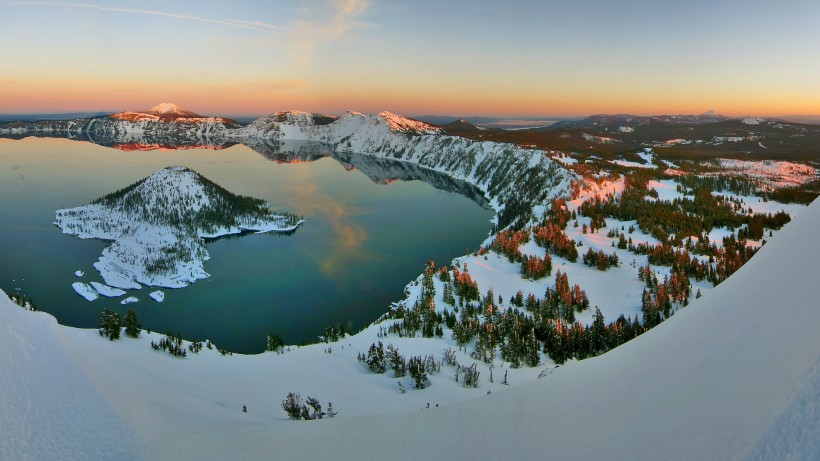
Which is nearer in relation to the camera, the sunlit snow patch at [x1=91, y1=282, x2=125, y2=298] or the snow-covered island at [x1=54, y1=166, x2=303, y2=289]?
the sunlit snow patch at [x1=91, y1=282, x2=125, y2=298]

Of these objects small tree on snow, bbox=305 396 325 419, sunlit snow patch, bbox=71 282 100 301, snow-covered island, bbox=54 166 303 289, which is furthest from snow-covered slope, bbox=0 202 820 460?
snow-covered island, bbox=54 166 303 289

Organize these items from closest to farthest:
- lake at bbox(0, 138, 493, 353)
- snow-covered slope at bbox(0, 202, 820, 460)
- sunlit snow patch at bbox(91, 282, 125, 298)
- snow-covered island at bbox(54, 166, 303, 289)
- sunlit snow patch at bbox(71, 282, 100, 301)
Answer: snow-covered slope at bbox(0, 202, 820, 460)
lake at bbox(0, 138, 493, 353)
sunlit snow patch at bbox(71, 282, 100, 301)
sunlit snow patch at bbox(91, 282, 125, 298)
snow-covered island at bbox(54, 166, 303, 289)

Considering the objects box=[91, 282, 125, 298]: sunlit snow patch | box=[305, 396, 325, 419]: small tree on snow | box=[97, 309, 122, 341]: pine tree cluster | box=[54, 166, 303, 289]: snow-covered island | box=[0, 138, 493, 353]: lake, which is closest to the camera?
box=[305, 396, 325, 419]: small tree on snow

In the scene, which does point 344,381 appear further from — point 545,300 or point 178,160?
point 178,160

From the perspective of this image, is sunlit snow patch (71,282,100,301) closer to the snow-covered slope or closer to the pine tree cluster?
the pine tree cluster

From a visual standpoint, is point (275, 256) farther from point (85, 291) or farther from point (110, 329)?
point (110, 329)

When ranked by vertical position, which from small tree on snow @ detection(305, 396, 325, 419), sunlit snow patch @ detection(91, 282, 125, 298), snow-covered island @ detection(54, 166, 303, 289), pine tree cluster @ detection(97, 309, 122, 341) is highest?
pine tree cluster @ detection(97, 309, 122, 341)
